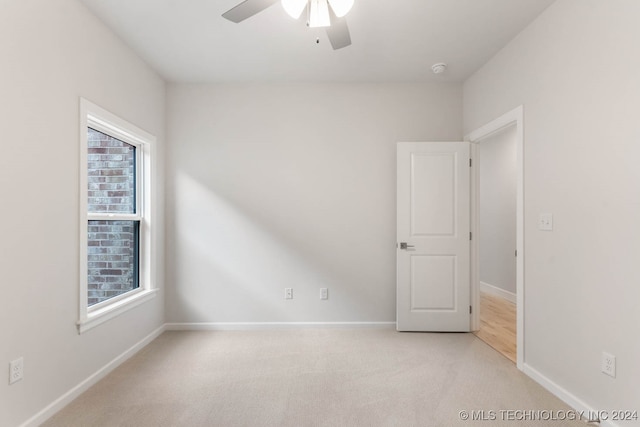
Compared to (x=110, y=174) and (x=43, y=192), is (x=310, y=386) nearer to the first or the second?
(x=43, y=192)

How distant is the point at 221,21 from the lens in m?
2.52

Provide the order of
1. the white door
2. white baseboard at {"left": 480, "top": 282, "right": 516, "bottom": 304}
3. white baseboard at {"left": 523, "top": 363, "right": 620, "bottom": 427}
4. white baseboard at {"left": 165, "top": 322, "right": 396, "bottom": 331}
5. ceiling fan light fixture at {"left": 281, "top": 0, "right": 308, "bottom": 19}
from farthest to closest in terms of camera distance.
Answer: white baseboard at {"left": 480, "top": 282, "right": 516, "bottom": 304} < white baseboard at {"left": 165, "top": 322, "right": 396, "bottom": 331} < the white door < white baseboard at {"left": 523, "top": 363, "right": 620, "bottom": 427} < ceiling fan light fixture at {"left": 281, "top": 0, "right": 308, "bottom": 19}

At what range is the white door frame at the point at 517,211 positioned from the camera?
8.64 ft

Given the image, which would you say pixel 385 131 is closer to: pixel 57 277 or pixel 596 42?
pixel 596 42

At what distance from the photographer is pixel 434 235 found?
3523mm

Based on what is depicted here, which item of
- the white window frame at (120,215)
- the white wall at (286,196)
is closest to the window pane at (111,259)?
the white window frame at (120,215)

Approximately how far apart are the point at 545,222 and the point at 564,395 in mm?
1155

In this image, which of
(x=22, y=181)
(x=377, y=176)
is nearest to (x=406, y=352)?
(x=377, y=176)

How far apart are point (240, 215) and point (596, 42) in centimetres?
321

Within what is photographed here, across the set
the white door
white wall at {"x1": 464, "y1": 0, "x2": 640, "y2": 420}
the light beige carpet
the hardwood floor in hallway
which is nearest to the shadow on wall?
the white door

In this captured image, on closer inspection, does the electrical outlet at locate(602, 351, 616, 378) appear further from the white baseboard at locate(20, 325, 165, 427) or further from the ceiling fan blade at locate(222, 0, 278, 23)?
the white baseboard at locate(20, 325, 165, 427)

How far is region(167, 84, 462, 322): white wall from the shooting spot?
144 inches

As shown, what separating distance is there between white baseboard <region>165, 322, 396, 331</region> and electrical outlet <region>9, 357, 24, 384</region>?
1.83m

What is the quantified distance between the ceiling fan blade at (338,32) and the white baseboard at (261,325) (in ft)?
9.08
